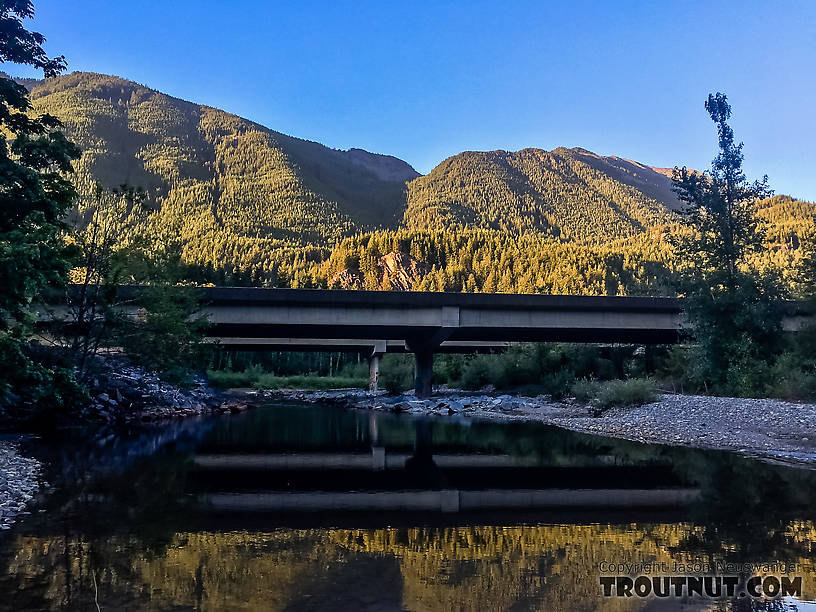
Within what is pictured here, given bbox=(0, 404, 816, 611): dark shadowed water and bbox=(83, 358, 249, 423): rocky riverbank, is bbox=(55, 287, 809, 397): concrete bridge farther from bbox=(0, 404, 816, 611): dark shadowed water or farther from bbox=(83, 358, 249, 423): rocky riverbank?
bbox=(0, 404, 816, 611): dark shadowed water

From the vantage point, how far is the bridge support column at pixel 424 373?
54219 millimetres

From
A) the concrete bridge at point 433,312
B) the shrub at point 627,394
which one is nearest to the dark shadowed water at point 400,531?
the shrub at point 627,394

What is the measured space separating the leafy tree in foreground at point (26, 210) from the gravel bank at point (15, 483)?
182 centimetres

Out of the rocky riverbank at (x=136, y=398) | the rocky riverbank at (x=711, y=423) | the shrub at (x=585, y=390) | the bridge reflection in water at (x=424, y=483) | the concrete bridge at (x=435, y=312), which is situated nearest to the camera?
the bridge reflection in water at (x=424, y=483)

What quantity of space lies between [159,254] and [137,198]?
9.87 metres

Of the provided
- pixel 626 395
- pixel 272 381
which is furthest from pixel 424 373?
pixel 272 381

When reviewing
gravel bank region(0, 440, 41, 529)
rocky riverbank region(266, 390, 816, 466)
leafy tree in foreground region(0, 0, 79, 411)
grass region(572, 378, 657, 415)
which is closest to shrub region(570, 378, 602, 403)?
rocky riverbank region(266, 390, 816, 466)

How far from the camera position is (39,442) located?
69.9 ft

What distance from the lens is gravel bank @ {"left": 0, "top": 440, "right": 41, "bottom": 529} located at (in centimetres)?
1056

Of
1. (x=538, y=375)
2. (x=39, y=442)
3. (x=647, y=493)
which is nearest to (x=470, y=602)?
(x=647, y=493)

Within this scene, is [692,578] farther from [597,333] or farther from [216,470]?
[597,333]

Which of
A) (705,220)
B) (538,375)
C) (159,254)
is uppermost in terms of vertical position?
(705,220)

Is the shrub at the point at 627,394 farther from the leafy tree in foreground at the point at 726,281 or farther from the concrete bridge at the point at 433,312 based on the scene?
the concrete bridge at the point at 433,312

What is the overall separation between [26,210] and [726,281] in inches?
1328
